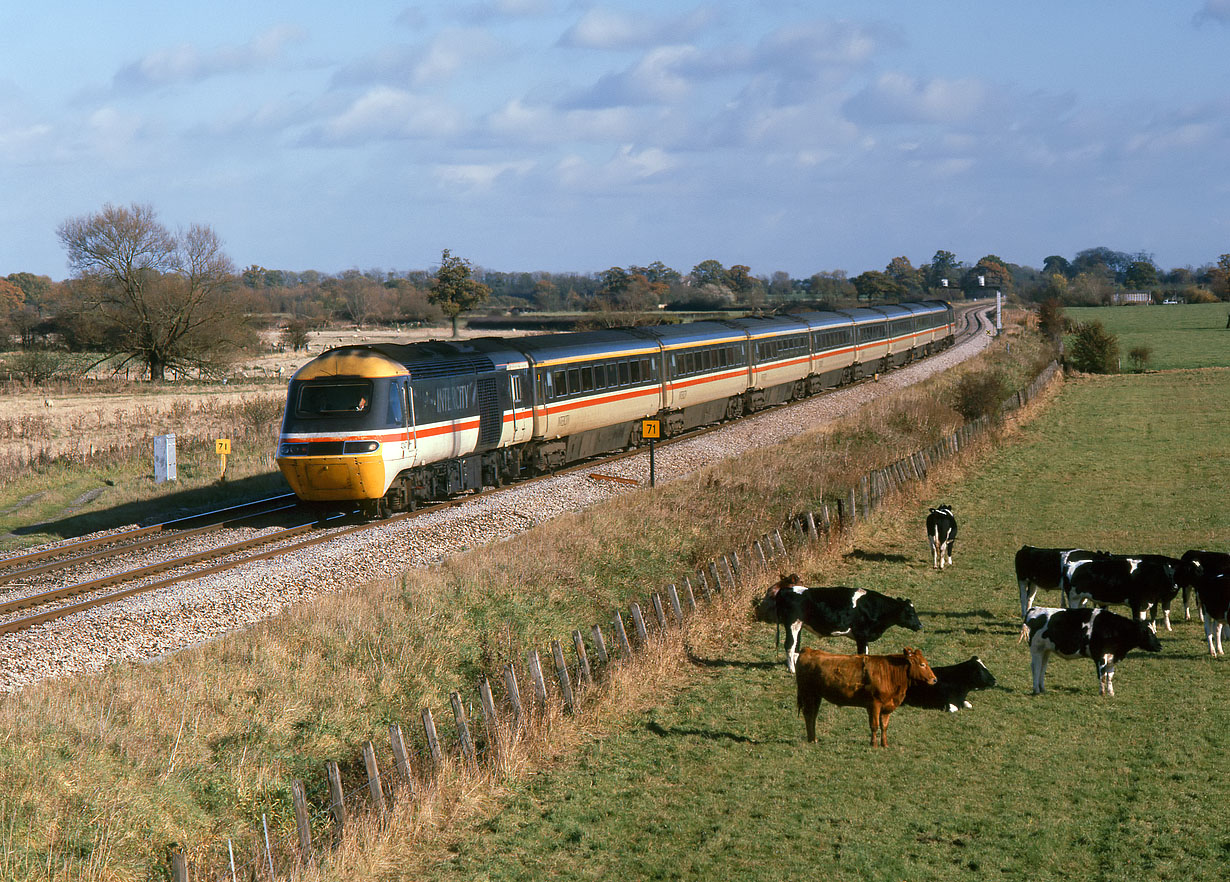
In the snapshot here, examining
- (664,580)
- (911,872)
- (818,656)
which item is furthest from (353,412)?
(911,872)

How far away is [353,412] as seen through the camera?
21984 millimetres

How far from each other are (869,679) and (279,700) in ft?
20.9

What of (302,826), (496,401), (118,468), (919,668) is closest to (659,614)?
(919,668)

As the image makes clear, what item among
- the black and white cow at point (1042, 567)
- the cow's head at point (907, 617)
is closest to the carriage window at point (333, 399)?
the cow's head at point (907, 617)

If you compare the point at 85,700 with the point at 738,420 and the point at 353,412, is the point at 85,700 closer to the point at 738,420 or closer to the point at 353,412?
the point at 353,412

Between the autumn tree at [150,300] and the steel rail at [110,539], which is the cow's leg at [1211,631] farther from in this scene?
the autumn tree at [150,300]

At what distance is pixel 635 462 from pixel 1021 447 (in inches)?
598

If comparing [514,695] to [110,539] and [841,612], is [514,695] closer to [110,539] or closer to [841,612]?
[841,612]

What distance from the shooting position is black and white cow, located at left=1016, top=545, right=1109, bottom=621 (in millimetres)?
16875

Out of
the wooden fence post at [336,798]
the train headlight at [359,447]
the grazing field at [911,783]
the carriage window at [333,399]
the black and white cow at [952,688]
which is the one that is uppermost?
the carriage window at [333,399]

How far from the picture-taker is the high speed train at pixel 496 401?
22109 millimetres

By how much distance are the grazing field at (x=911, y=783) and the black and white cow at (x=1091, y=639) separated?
40cm

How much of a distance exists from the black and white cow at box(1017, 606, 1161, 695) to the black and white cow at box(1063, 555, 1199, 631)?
242 cm

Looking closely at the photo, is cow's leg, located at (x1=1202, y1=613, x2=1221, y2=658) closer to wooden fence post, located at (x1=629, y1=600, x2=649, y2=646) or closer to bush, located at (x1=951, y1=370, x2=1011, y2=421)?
wooden fence post, located at (x1=629, y1=600, x2=649, y2=646)
